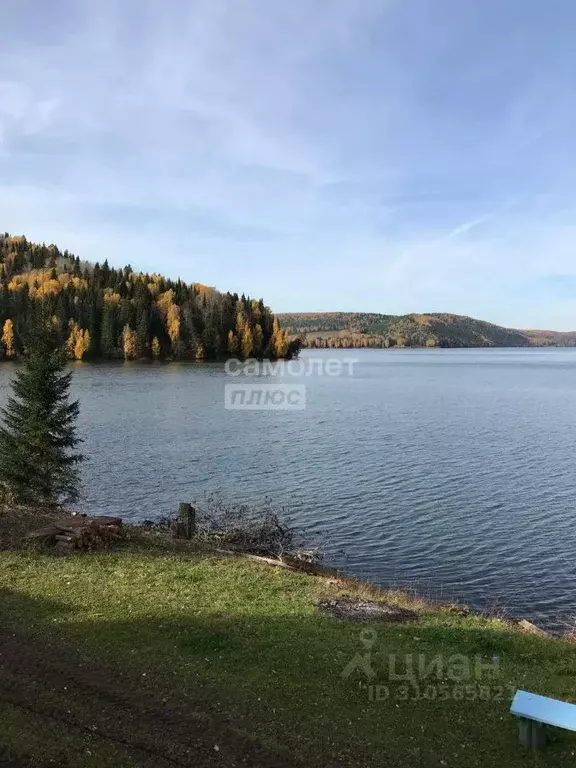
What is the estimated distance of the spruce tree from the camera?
24.8 m

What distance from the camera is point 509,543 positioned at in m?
24.2

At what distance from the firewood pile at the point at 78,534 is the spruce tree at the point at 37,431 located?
22.0 ft

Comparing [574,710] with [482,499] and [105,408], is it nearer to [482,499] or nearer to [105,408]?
[482,499]

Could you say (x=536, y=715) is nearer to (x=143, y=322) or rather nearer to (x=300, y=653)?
(x=300, y=653)

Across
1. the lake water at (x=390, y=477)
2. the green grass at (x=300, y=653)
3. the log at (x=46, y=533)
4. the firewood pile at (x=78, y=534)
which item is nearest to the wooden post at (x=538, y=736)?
the green grass at (x=300, y=653)

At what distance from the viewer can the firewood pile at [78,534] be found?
1770cm

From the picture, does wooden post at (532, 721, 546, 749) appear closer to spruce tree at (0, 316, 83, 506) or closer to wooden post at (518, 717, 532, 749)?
wooden post at (518, 717, 532, 749)

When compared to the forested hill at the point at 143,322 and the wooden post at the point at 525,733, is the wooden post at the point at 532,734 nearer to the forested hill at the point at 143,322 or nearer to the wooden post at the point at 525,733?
the wooden post at the point at 525,733

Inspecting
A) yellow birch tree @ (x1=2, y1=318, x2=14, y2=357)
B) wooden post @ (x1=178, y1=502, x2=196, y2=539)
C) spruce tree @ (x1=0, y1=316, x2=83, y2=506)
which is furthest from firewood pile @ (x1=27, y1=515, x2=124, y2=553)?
yellow birch tree @ (x1=2, y1=318, x2=14, y2=357)

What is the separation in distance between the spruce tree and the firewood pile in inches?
264

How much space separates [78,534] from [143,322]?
134435mm

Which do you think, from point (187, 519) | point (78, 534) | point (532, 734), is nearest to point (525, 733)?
point (532, 734)

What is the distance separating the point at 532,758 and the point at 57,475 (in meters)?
22.2

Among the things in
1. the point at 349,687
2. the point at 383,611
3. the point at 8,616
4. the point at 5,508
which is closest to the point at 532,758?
the point at 349,687
